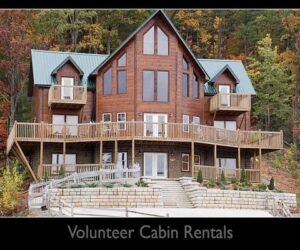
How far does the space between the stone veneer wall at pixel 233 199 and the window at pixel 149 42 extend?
20.6 ft

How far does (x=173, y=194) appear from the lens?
30.3 metres

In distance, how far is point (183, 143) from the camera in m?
33.2

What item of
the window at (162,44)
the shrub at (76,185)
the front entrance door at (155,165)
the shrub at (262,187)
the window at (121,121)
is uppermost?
the window at (162,44)

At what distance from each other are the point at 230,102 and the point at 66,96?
22.0ft

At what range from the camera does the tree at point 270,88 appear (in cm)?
3428

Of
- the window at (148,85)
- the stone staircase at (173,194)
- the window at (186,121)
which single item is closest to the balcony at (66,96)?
the window at (148,85)

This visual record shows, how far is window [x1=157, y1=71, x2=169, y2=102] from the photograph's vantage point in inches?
1325

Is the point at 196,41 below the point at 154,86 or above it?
above

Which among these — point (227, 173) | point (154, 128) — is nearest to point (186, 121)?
point (154, 128)

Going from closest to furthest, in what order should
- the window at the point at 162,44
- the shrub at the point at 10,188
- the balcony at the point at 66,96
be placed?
the shrub at the point at 10,188
the balcony at the point at 66,96
the window at the point at 162,44

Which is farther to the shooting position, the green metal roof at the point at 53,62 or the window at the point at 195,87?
the window at the point at 195,87

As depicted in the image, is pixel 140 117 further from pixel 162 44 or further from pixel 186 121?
pixel 162 44

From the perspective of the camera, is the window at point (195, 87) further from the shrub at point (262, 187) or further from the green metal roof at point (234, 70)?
the shrub at point (262, 187)

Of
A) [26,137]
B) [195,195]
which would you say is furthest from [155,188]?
[26,137]
